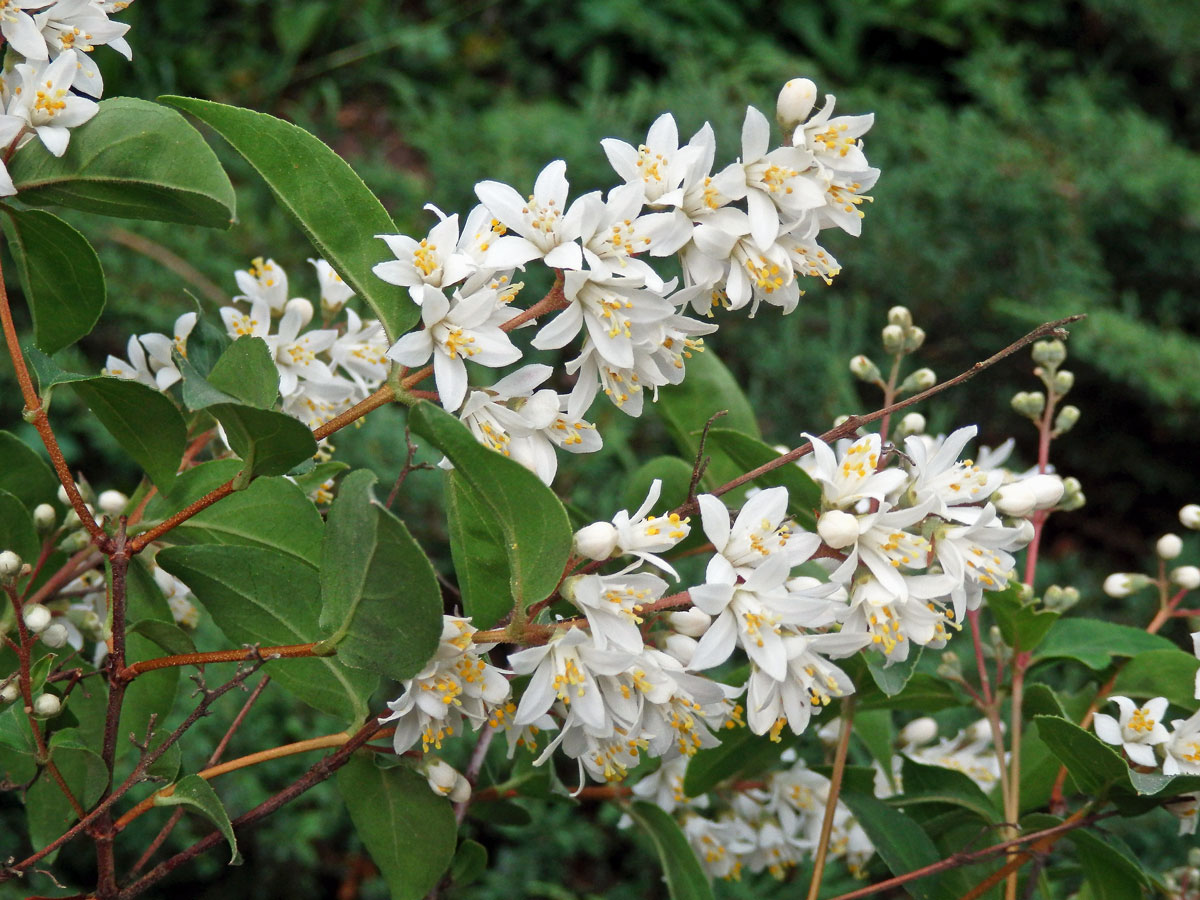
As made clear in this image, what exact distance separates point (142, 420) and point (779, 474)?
474 millimetres

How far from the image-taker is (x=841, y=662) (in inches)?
40.0

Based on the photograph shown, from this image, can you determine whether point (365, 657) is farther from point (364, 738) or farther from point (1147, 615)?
point (1147, 615)

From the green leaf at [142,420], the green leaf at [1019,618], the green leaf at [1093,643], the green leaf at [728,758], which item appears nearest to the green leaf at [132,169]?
the green leaf at [142,420]

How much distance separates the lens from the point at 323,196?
2.71ft

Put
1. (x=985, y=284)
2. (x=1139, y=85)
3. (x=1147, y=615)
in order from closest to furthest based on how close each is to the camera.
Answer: (x=1147, y=615) → (x=985, y=284) → (x=1139, y=85)

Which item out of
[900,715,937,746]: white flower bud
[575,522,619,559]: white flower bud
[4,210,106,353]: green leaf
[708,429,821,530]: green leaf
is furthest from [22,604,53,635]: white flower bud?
[900,715,937,746]: white flower bud

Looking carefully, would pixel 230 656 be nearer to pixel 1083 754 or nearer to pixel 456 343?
pixel 456 343

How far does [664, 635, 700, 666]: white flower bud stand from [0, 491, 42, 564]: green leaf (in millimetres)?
571

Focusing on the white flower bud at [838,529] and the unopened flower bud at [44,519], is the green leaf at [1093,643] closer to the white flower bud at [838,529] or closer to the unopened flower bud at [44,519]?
the white flower bud at [838,529]

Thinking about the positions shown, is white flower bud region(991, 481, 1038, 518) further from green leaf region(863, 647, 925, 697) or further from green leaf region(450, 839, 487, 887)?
green leaf region(450, 839, 487, 887)

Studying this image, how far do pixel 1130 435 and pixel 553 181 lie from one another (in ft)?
10.1

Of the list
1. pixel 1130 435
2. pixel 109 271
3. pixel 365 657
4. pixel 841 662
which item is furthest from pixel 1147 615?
pixel 109 271

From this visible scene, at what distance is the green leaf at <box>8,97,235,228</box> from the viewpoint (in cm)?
84

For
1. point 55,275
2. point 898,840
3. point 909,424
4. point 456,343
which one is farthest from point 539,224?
point 898,840
